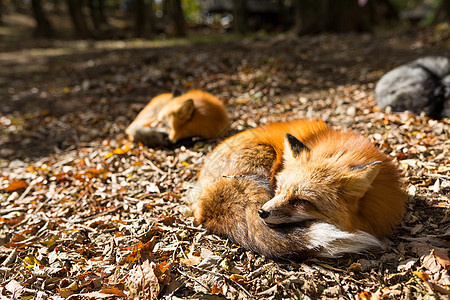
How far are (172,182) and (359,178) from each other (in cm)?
209

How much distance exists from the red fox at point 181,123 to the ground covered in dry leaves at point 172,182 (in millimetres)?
198

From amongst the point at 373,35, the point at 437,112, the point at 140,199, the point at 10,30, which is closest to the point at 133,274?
the point at 140,199

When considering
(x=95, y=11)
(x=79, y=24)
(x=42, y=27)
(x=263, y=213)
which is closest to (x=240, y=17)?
(x=79, y=24)

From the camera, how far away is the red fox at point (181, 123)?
4.12 m

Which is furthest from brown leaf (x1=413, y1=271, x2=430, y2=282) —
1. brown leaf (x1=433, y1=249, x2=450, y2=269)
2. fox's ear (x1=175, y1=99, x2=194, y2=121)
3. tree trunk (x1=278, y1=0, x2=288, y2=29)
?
tree trunk (x1=278, y1=0, x2=288, y2=29)

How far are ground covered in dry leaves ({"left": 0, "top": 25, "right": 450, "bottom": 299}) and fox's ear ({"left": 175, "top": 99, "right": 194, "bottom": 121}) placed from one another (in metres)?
0.49

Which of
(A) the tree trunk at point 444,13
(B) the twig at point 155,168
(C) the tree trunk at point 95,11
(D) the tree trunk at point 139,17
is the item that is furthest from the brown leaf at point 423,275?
(C) the tree trunk at point 95,11

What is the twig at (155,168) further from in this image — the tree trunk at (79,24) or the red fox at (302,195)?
the tree trunk at (79,24)

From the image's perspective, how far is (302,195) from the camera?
202 centimetres

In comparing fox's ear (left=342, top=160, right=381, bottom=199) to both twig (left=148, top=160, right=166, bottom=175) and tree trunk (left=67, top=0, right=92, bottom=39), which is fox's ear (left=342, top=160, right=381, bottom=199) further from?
tree trunk (left=67, top=0, right=92, bottom=39)

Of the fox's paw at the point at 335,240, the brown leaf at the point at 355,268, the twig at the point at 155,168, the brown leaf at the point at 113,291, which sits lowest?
the brown leaf at the point at 113,291

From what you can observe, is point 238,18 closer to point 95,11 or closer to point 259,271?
point 95,11

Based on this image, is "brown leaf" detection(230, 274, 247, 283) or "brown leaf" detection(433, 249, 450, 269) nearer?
"brown leaf" detection(433, 249, 450, 269)

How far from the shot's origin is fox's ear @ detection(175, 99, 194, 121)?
159 inches
